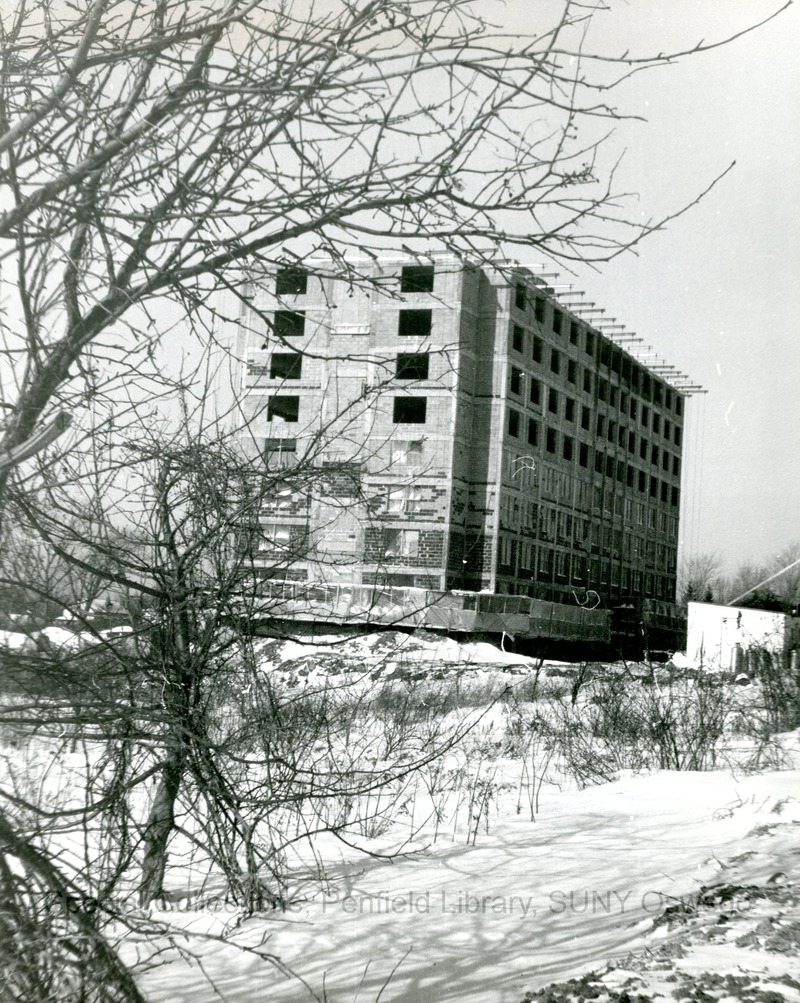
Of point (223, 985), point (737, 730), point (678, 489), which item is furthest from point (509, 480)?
point (223, 985)

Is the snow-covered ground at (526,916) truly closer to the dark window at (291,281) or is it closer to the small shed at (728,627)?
the dark window at (291,281)

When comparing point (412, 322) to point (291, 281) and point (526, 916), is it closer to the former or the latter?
point (526, 916)

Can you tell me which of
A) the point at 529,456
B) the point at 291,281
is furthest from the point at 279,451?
the point at 529,456

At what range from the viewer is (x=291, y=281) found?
355 cm

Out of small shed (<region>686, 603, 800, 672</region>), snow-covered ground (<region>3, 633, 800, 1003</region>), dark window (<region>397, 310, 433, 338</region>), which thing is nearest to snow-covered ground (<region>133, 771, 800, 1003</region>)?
snow-covered ground (<region>3, 633, 800, 1003</region>)

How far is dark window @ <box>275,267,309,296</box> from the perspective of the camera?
333 cm

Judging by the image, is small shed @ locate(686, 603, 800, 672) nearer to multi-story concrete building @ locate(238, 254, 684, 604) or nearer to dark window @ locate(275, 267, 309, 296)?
multi-story concrete building @ locate(238, 254, 684, 604)

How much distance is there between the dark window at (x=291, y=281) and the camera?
3332 millimetres

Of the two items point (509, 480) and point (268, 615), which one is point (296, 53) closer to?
point (268, 615)

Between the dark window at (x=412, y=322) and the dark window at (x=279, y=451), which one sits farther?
the dark window at (x=412, y=322)

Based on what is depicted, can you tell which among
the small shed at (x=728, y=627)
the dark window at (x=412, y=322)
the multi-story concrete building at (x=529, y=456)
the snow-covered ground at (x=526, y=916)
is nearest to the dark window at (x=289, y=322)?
the snow-covered ground at (x=526, y=916)

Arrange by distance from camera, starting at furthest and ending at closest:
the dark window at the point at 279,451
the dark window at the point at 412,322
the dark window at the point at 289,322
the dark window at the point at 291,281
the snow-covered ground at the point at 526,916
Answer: the dark window at the point at 412,322
the dark window at the point at 279,451
the snow-covered ground at the point at 526,916
the dark window at the point at 289,322
the dark window at the point at 291,281

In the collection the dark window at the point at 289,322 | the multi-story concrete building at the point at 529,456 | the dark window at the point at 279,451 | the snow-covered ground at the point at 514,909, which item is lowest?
the snow-covered ground at the point at 514,909

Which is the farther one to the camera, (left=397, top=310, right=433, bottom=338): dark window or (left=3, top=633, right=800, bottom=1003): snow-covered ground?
(left=397, top=310, right=433, bottom=338): dark window
